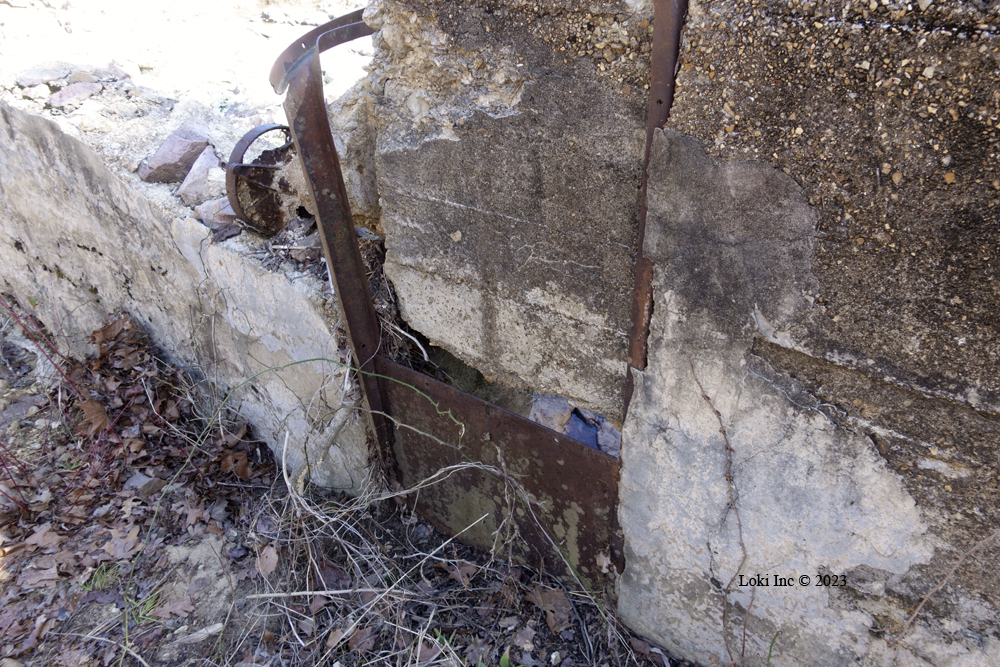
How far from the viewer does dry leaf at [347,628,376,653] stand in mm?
2229

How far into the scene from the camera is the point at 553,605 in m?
2.27

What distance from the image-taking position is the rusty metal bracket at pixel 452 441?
75.5 inches

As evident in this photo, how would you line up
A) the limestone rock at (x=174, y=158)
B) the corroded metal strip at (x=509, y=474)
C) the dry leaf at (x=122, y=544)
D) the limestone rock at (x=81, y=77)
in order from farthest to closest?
the limestone rock at (x=81, y=77)
the limestone rock at (x=174, y=158)
the dry leaf at (x=122, y=544)
the corroded metal strip at (x=509, y=474)

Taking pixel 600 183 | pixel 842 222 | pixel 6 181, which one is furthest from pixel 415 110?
pixel 6 181

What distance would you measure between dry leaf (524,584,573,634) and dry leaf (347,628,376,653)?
0.59 meters

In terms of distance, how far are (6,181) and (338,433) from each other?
268 centimetres

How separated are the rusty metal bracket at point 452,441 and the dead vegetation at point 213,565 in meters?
0.11

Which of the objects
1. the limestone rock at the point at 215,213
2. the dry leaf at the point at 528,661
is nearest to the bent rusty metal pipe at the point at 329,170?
the limestone rock at the point at 215,213

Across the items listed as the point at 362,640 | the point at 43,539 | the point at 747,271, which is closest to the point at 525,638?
the point at 362,640

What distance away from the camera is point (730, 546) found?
67.4 inches

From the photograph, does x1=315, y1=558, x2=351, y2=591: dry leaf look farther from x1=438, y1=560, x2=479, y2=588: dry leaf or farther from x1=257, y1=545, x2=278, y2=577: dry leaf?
x1=438, y1=560, x2=479, y2=588: dry leaf

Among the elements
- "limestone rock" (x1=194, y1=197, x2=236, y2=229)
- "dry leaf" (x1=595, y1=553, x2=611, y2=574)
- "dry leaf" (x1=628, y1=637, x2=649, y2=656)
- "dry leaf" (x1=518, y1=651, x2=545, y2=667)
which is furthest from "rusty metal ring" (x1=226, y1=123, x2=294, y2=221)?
"dry leaf" (x1=628, y1=637, x2=649, y2=656)

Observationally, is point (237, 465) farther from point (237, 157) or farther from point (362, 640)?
point (237, 157)

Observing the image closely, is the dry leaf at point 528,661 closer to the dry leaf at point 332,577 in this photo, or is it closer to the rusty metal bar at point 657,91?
the dry leaf at point 332,577
